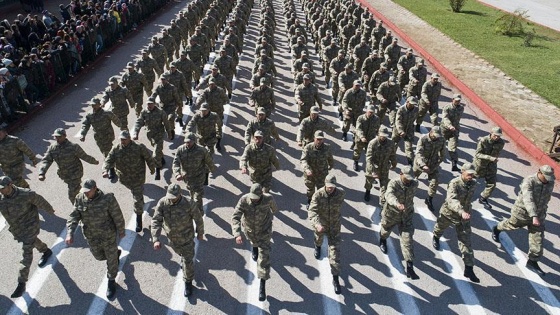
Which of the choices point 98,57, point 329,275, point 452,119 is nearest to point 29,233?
point 329,275

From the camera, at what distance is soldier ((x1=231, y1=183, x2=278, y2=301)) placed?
7055 millimetres

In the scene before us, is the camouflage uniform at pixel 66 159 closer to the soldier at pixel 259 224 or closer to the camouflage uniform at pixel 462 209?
the soldier at pixel 259 224

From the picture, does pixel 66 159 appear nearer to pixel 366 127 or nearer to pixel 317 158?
pixel 317 158

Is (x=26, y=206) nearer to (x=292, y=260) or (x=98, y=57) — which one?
(x=292, y=260)

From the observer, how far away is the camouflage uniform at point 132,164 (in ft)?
28.0

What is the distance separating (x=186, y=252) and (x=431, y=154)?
589cm

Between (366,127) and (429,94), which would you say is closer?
(366,127)

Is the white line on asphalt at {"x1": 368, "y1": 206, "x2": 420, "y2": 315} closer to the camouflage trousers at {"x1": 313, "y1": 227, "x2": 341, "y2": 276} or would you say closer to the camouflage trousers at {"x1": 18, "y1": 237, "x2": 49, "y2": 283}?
the camouflage trousers at {"x1": 313, "y1": 227, "x2": 341, "y2": 276}

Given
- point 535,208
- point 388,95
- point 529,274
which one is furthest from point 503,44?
point 529,274

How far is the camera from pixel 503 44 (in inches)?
909

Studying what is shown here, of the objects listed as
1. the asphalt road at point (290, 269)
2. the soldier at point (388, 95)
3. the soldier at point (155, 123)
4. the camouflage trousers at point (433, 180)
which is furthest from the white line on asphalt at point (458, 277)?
the soldier at point (155, 123)

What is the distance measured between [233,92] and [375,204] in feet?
28.1

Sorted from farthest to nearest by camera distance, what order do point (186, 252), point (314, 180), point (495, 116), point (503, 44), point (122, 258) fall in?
point (503, 44) → point (495, 116) → point (314, 180) → point (122, 258) → point (186, 252)

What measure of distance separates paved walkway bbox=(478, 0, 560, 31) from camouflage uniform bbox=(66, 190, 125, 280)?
3105 cm
